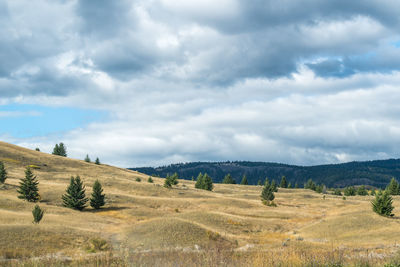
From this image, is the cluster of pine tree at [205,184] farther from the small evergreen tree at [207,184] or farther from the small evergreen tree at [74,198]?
the small evergreen tree at [74,198]

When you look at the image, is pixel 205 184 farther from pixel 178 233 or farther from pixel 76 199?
pixel 178 233

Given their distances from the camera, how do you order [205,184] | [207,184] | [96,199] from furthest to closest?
1. [207,184]
2. [205,184]
3. [96,199]

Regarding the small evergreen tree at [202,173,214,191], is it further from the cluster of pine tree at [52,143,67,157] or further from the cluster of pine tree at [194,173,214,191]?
the cluster of pine tree at [52,143,67,157]

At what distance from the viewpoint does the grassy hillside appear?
12.1m

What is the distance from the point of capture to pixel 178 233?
33.8 m

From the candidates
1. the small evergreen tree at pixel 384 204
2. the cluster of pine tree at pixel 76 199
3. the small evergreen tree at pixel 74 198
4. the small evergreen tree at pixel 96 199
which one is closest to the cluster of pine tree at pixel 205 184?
the small evergreen tree at pixel 96 199

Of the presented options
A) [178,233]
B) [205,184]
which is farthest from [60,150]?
[178,233]

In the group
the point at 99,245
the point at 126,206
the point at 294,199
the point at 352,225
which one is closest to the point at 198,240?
the point at 99,245

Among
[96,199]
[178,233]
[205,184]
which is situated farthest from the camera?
[205,184]

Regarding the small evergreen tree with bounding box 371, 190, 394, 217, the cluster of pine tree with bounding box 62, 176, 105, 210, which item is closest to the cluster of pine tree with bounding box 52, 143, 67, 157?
the cluster of pine tree with bounding box 62, 176, 105, 210

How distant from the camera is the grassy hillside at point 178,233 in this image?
12.1 metres

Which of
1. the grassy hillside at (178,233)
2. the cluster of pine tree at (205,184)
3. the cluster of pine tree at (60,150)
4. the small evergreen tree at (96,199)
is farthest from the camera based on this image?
the cluster of pine tree at (60,150)

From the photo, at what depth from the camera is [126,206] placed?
2376 inches

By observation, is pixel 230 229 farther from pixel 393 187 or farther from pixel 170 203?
pixel 393 187
